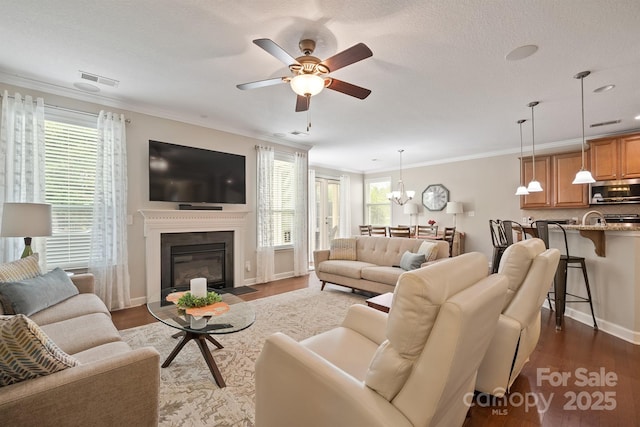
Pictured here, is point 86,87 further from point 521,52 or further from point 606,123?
point 606,123

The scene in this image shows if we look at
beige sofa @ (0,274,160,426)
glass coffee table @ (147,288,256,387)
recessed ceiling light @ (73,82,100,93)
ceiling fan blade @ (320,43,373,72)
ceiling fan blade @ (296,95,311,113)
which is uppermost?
recessed ceiling light @ (73,82,100,93)

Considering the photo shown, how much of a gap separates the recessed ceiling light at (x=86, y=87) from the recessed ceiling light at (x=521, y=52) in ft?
14.0

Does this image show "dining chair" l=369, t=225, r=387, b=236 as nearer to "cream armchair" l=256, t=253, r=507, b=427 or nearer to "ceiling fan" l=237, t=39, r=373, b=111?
"ceiling fan" l=237, t=39, r=373, b=111

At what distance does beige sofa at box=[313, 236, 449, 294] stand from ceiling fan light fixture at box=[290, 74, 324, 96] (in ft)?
8.42

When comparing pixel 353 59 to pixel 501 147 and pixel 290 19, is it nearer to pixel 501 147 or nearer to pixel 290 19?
pixel 290 19

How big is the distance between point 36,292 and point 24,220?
84cm

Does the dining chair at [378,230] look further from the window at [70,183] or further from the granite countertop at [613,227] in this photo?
the window at [70,183]

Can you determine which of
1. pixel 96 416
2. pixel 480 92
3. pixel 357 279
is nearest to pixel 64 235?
pixel 96 416

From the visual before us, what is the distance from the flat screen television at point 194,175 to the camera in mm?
3888

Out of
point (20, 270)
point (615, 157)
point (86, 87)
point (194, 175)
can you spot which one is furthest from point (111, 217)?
point (615, 157)

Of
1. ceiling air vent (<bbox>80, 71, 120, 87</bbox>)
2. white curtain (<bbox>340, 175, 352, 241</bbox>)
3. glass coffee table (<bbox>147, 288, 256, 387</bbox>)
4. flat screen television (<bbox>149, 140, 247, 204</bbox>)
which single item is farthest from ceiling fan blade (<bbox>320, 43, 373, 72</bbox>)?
white curtain (<bbox>340, 175, 352, 241</bbox>)

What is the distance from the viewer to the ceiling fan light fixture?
88.0 inches

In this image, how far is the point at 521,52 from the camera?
2486 mm

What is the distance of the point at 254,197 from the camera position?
5016 millimetres
